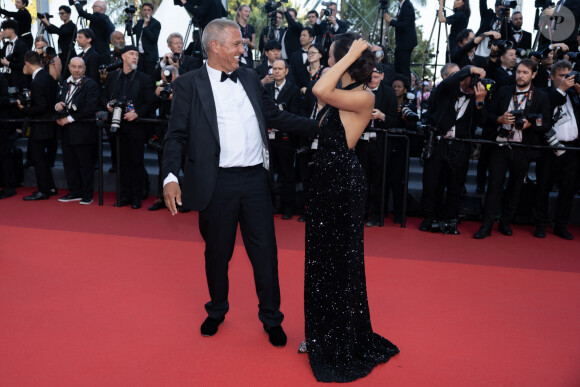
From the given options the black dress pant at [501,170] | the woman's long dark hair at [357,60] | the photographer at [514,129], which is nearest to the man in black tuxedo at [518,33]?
the photographer at [514,129]

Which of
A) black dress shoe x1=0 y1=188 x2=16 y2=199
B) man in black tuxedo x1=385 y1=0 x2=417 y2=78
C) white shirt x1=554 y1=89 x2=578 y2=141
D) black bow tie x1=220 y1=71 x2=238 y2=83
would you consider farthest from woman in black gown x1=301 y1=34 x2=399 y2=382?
black dress shoe x1=0 y1=188 x2=16 y2=199

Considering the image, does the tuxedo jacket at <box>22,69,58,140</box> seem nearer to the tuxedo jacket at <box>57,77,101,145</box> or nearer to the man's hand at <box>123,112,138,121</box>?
the tuxedo jacket at <box>57,77,101,145</box>

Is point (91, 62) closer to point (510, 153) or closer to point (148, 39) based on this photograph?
point (148, 39)

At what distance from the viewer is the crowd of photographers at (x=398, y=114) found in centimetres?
580

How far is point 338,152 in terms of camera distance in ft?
9.24

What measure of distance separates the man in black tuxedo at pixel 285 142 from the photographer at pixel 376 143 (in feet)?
2.65

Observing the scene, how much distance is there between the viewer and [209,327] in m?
3.23

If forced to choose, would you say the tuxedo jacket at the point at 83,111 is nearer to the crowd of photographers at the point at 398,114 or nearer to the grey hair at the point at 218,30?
the crowd of photographers at the point at 398,114

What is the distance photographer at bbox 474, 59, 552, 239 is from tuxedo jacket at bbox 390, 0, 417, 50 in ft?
9.18

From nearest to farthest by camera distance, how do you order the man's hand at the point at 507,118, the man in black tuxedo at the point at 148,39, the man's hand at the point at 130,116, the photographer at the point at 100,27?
the man's hand at the point at 507,118
the man's hand at the point at 130,116
the man in black tuxedo at the point at 148,39
the photographer at the point at 100,27

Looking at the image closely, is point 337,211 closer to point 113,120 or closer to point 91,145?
point 113,120

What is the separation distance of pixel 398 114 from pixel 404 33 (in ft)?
8.58

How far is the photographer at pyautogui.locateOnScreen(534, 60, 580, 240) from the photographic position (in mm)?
5861

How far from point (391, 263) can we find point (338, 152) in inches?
86.4
